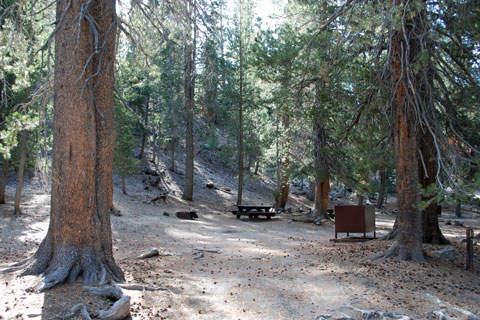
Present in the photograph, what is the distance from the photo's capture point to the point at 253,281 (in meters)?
6.87

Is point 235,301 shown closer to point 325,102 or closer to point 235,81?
point 325,102

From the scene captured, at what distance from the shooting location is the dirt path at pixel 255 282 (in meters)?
5.09

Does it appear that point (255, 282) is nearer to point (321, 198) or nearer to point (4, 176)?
point (4, 176)

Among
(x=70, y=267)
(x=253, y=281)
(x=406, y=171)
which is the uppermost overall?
(x=406, y=171)

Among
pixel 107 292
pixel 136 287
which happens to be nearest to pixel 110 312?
pixel 107 292

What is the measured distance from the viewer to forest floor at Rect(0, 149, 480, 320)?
5.04 meters

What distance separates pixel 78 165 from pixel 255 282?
3.46 metres

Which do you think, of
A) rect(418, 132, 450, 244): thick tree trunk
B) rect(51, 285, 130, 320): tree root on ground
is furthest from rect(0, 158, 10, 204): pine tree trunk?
rect(418, 132, 450, 244): thick tree trunk

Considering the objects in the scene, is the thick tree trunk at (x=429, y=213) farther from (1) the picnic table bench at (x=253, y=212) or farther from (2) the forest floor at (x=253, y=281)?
(1) the picnic table bench at (x=253, y=212)

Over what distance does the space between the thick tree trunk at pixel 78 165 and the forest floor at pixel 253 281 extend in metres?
0.45

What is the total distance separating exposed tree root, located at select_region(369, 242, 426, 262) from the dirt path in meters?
0.23

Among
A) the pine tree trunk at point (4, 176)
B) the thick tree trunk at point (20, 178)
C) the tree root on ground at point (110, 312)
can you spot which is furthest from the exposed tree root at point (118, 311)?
the pine tree trunk at point (4, 176)

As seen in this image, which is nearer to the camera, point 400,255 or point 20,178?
point 400,255

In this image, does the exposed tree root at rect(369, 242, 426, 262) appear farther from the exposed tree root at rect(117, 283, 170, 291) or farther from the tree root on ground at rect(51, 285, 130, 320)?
the tree root on ground at rect(51, 285, 130, 320)
